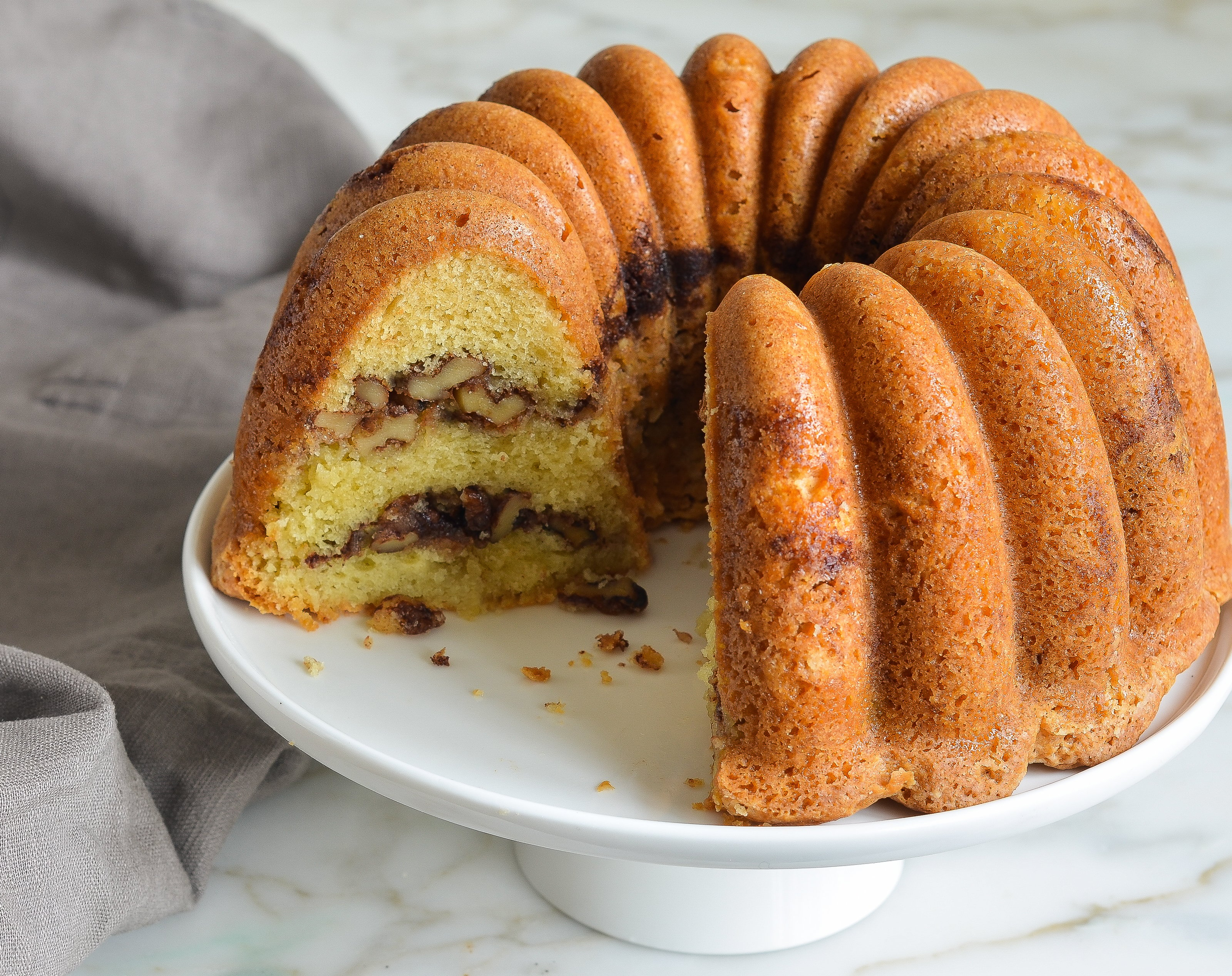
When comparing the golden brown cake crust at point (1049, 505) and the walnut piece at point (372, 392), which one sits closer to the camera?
the golden brown cake crust at point (1049, 505)

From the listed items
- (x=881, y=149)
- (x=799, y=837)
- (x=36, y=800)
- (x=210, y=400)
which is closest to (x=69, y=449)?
(x=210, y=400)

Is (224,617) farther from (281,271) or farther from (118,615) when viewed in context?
(281,271)

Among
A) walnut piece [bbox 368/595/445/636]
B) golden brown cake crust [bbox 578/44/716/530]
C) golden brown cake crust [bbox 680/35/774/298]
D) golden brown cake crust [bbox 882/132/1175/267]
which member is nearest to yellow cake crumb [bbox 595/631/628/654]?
walnut piece [bbox 368/595/445/636]

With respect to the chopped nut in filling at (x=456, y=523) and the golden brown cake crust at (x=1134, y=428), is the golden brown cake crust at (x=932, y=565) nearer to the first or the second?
the golden brown cake crust at (x=1134, y=428)

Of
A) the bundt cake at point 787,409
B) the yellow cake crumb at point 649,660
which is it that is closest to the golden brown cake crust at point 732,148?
the bundt cake at point 787,409

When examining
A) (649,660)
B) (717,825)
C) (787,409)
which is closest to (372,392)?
(649,660)

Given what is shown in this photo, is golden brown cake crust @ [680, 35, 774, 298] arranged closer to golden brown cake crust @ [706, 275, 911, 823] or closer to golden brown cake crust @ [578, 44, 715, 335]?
golden brown cake crust @ [578, 44, 715, 335]

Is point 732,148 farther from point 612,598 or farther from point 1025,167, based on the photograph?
point 612,598
